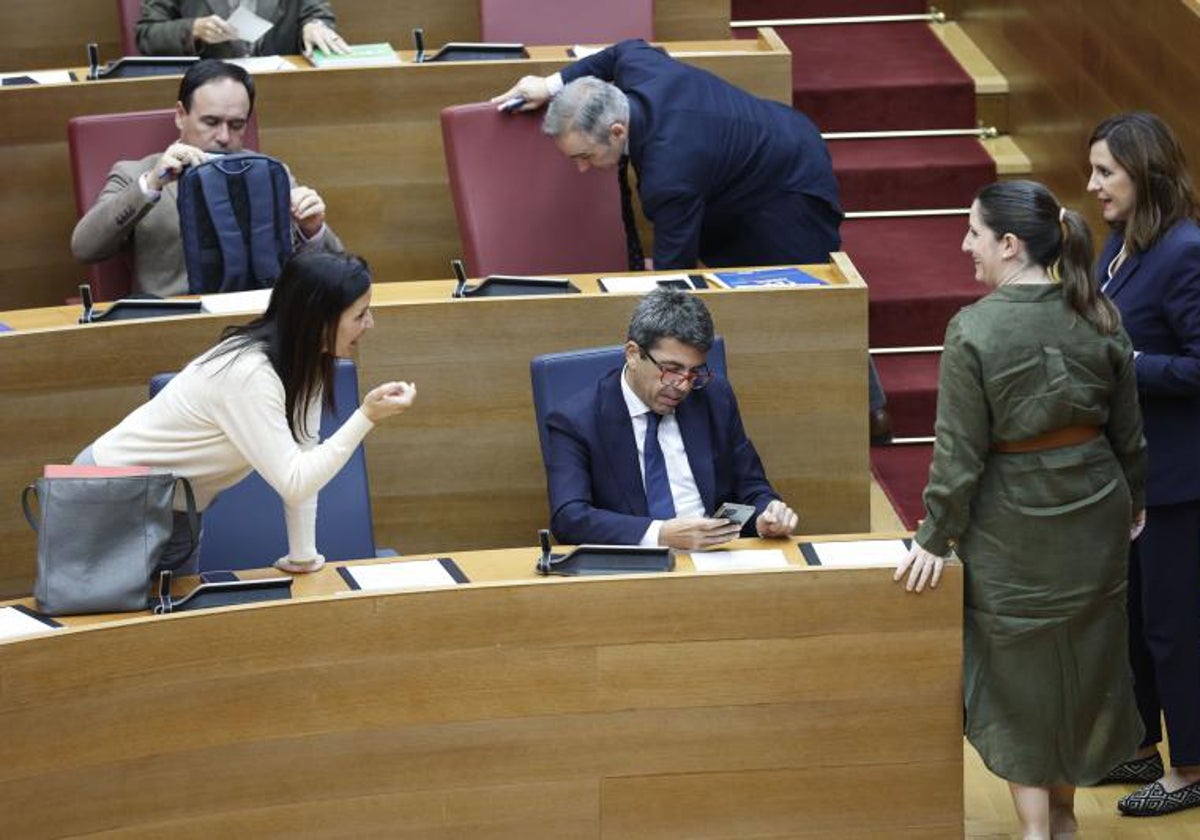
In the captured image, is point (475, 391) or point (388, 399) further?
point (475, 391)

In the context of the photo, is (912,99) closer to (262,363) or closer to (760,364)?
(760,364)

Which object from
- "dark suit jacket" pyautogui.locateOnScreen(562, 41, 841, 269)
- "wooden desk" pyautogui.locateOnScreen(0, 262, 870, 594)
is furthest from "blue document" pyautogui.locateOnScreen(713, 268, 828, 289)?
"dark suit jacket" pyautogui.locateOnScreen(562, 41, 841, 269)

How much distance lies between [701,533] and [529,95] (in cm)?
133

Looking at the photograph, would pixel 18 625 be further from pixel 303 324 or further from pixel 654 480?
pixel 654 480

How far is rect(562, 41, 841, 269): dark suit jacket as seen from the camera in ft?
12.3

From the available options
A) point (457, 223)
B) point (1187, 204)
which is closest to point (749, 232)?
point (457, 223)

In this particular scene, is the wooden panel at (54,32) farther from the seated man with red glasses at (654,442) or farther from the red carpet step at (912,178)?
the seated man with red glasses at (654,442)

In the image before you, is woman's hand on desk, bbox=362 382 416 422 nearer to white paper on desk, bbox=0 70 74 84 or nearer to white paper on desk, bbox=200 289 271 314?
white paper on desk, bbox=200 289 271 314

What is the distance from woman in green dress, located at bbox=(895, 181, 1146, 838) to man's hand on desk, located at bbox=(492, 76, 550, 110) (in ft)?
4.30

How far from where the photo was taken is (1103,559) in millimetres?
2816

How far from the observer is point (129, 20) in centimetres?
457

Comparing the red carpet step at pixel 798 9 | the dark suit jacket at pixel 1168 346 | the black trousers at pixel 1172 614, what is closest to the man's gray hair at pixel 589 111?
the dark suit jacket at pixel 1168 346

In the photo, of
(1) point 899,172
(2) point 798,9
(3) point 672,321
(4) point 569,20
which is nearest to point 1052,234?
(3) point 672,321

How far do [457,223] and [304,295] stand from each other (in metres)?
1.49
